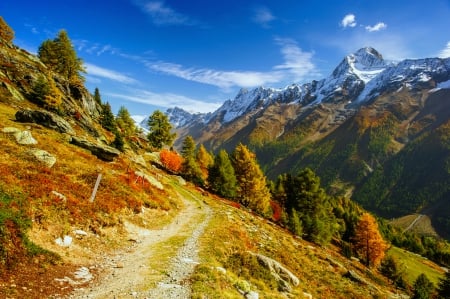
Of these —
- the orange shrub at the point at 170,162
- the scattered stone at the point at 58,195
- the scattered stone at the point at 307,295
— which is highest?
the orange shrub at the point at 170,162

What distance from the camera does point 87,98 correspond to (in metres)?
77.3

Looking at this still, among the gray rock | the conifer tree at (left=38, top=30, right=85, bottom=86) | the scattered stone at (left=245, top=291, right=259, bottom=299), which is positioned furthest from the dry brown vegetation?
the conifer tree at (left=38, top=30, right=85, bottom=86)

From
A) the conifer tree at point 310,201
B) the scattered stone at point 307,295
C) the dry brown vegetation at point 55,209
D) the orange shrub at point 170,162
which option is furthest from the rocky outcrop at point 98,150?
the conifer tree at point 310,201

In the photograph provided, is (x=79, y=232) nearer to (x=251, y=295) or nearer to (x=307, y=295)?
(x=251, y=295)

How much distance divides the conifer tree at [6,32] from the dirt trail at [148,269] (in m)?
74.7

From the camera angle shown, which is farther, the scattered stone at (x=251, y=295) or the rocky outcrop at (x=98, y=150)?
the rocky outcrop at (x=98, y=150)

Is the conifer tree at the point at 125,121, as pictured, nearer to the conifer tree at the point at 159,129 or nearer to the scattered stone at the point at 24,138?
the conifer tree at the point at 159,129

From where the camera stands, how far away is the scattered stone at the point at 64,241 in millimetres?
16331

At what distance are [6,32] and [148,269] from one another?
85.9 m

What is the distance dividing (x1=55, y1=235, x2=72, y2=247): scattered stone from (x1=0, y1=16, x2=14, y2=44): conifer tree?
250 ft

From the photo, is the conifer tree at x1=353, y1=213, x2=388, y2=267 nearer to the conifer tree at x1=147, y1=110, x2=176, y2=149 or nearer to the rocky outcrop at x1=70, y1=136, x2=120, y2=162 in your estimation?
the conifer tree at x1=147, y1=110, x2=176, y2=149

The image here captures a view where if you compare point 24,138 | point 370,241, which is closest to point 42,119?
point 24,138

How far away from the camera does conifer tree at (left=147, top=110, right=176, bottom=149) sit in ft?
275

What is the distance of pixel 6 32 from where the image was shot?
246 ft
